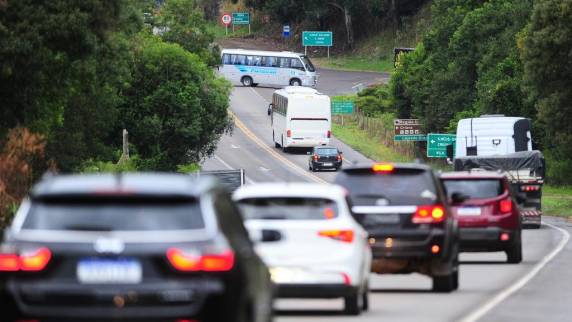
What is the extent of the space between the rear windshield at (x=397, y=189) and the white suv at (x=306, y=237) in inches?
150

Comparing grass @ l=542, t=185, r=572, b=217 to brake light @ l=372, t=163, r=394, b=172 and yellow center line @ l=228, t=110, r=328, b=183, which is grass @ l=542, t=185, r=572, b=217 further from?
brake light @ l=372, t=163, r=394, b=172

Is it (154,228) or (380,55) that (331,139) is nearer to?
(380,55)

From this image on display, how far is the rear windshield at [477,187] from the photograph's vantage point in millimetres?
30938

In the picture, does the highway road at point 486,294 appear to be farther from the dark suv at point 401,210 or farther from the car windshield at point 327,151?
the car windshield at point 327,151

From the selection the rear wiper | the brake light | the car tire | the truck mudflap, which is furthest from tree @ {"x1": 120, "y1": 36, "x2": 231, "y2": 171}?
the rear wiper

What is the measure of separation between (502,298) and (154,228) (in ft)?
39.8

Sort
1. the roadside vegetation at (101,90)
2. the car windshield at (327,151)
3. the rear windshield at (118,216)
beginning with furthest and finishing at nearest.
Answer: the car windshield at (327,151), the roadside vegetation at (101,90), the rear windshield at (118,216)

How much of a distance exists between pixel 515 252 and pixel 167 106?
66144mm

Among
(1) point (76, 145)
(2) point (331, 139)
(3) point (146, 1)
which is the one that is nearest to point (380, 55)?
(2) point (331, 139)

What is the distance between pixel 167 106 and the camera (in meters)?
96.6

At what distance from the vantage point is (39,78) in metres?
50.7

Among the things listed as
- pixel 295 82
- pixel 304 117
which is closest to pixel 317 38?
pixel 295 82

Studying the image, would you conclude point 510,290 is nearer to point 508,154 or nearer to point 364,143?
point 508,154

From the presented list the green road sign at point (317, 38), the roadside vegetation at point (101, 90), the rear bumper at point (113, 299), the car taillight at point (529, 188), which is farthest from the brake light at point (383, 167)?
the green road sign at point (317, 38)
